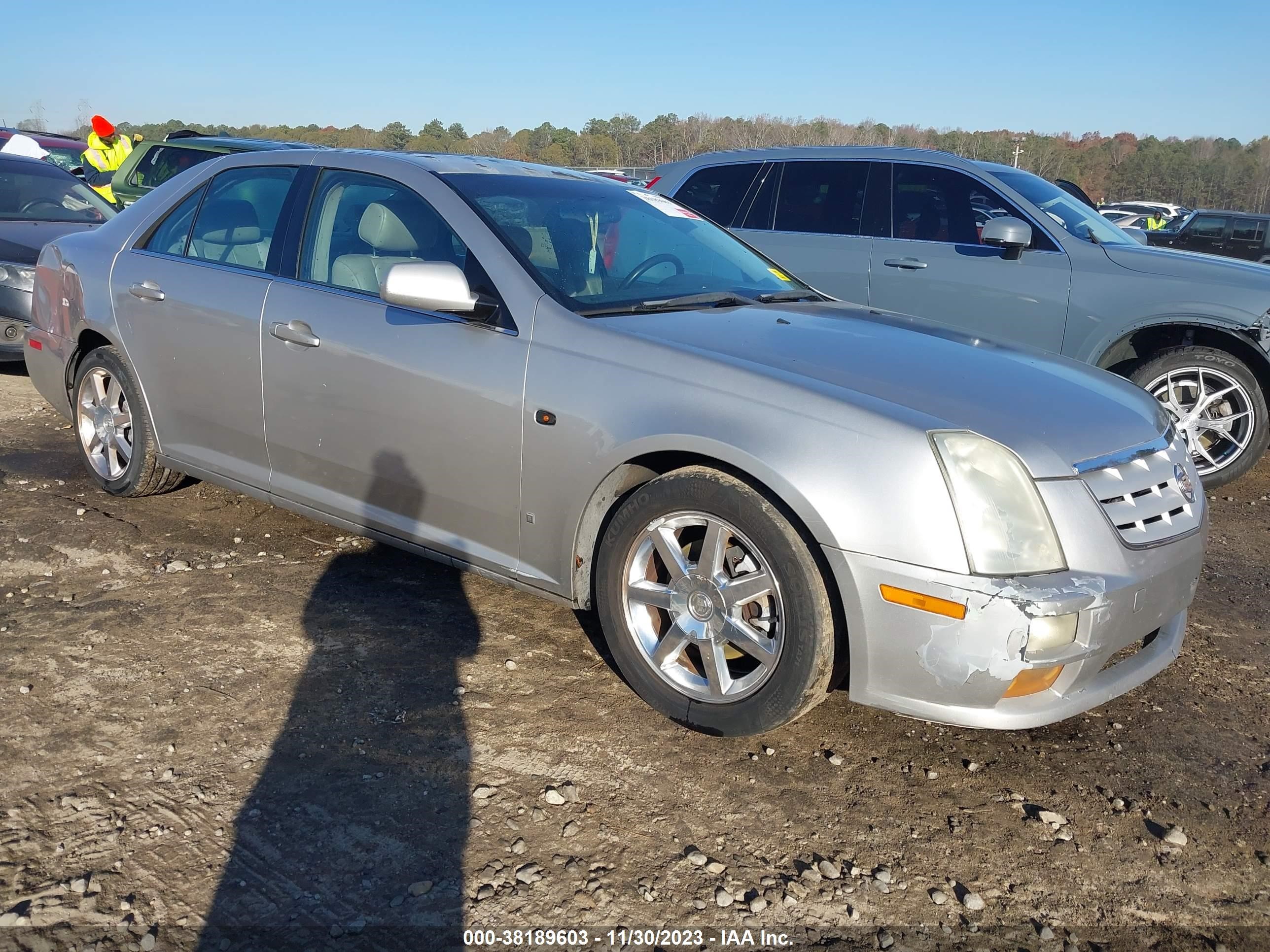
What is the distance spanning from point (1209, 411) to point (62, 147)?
18.3 meters

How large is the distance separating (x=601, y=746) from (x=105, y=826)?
4.18ft

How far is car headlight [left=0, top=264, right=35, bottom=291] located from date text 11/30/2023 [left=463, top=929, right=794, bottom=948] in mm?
6732

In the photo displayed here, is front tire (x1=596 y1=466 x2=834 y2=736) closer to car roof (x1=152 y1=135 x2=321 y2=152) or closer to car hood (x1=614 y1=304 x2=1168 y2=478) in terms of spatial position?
car hood (x1=614 y1=304 x2=1168 y2=478)

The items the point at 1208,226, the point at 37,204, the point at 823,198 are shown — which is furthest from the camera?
the point at 1208,226

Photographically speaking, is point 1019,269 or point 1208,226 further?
point 1208,226

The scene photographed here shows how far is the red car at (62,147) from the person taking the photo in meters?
16.7

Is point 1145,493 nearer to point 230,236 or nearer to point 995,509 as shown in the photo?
point 995,509

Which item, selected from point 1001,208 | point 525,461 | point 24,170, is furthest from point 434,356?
point 24,170

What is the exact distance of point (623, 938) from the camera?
2223mm

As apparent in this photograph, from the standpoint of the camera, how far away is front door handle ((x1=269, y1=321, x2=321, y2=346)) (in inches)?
149

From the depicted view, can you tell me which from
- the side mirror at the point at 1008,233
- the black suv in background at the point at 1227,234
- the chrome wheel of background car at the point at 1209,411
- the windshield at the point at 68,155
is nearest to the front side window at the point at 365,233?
the side mirror at the point at 1008,233

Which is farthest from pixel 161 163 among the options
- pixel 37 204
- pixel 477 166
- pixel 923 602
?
pixel 923 602

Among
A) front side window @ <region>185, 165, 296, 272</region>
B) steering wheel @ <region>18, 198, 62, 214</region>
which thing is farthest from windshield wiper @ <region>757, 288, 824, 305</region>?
steering wheel @ <region>18, 198, 62, 214</region>

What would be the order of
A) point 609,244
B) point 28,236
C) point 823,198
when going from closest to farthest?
point 609,244, point 823,198, point 28,236
